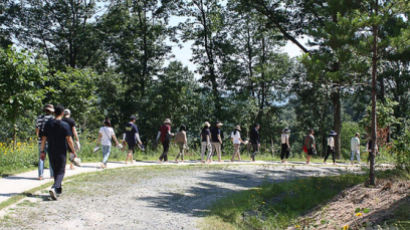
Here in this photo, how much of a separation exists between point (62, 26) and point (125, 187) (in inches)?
1201

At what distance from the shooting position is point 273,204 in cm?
992

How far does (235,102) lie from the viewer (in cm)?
2911

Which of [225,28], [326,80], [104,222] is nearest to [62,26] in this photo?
[225,28]

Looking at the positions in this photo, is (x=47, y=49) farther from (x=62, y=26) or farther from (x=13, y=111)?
(x=13, y=111)

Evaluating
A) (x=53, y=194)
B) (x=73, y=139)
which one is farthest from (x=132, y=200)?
(x=73, y=139)

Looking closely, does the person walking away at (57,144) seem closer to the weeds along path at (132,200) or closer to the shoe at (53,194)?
the shoe at (53,194)

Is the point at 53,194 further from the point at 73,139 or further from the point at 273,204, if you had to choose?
the point at 73,139

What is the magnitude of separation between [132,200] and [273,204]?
330cm

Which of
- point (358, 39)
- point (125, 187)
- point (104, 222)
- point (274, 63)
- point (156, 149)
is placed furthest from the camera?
point (274, 63)

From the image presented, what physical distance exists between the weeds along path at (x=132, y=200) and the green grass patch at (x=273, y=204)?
0.47 metres

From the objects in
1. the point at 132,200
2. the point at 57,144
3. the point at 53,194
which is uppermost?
the point at 57,144

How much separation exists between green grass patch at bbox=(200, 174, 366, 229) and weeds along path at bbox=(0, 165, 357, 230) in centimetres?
47

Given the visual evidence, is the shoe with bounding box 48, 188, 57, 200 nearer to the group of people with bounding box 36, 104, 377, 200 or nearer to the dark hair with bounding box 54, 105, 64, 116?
the group of people with bounding box 36, 104, 377, 200

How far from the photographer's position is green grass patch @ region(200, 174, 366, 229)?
7968mm
